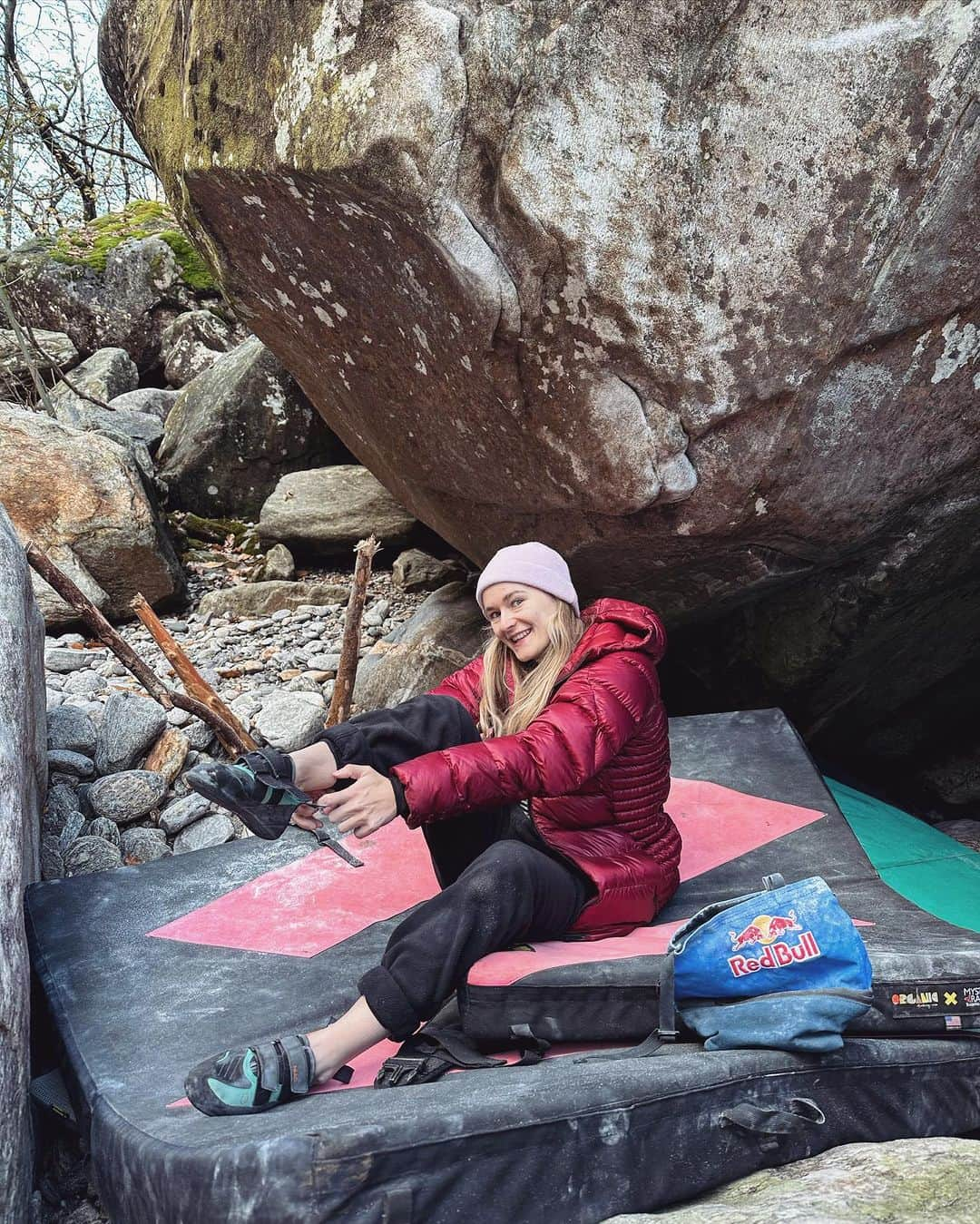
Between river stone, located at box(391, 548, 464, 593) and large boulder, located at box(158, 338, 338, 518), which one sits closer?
river stone, located at box(391, 548, 464, 593)

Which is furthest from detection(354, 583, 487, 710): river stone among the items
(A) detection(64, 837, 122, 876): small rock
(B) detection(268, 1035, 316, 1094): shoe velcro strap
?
(B) detection(268, 1035, 316, 1094): shoe velcro strap

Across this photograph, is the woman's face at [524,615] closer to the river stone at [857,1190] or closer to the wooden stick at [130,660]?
the river stone at [857,1190]

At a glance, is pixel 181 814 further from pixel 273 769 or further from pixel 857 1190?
pixel 857 1190

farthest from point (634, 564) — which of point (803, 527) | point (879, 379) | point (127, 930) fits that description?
point (127, 930)

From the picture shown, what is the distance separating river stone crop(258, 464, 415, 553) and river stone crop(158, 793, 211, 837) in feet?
8.76

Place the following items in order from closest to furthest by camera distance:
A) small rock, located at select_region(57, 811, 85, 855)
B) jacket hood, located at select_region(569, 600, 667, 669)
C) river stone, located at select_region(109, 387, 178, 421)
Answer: jacket hood, located at select_region(569, 600, 667, 669) → small rock, located at select_region(57, 811, 85, 855) → river stone, located at select_region(109, 387, 178, 421)

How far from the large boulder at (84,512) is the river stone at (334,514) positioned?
2.52 ft

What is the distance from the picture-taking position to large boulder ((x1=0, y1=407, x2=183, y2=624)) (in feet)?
18.8

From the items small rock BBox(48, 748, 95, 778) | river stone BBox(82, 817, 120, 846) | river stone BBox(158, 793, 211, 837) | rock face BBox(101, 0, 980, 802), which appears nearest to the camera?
rock face BBox(101, 0, 980, 802)

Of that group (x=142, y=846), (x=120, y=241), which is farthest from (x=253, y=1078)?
(x=120, y=241)

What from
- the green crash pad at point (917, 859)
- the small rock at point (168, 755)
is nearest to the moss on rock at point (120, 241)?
the small rock at point (168, 755)

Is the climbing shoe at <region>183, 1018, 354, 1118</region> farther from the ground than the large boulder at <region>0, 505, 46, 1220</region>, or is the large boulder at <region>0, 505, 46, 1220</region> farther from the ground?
the large boulder at <region>0, 505, 46, 1220</region>

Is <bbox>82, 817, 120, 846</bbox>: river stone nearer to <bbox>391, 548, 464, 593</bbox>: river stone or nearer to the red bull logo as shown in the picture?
the red bull logo

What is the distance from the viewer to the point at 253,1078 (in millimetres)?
1909
